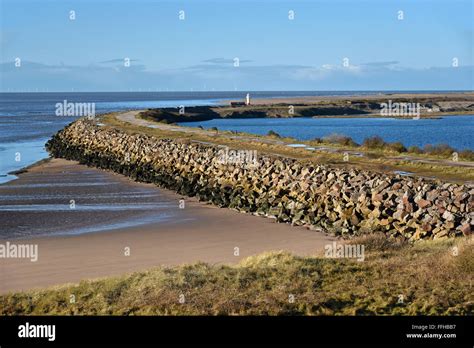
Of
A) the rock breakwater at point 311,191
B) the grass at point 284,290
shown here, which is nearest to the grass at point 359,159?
the rock breakwater at point 311,191

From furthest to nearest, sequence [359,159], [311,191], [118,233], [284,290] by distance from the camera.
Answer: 1. [359,159]
2. [311,191]
3. [118,233]
4. [284,290]

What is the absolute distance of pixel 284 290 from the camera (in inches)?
460

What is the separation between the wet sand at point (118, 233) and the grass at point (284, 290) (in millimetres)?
2838

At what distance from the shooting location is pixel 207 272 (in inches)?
516

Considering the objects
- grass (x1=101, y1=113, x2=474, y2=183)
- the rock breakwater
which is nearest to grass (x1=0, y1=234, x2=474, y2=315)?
the rock breakwater

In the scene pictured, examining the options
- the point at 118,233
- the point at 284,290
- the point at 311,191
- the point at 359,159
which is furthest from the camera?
the point at 359,159

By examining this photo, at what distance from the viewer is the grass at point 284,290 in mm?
10734

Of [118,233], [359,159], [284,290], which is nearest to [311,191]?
[359,159]

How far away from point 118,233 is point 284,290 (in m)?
10.4

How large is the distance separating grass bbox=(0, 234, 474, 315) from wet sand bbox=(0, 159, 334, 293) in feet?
9.31

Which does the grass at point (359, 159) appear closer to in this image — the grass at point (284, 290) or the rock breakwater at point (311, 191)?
the rock breakwater at point (311, 191)

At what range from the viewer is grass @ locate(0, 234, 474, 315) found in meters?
10.7

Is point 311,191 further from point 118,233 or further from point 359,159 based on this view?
point 118,233
